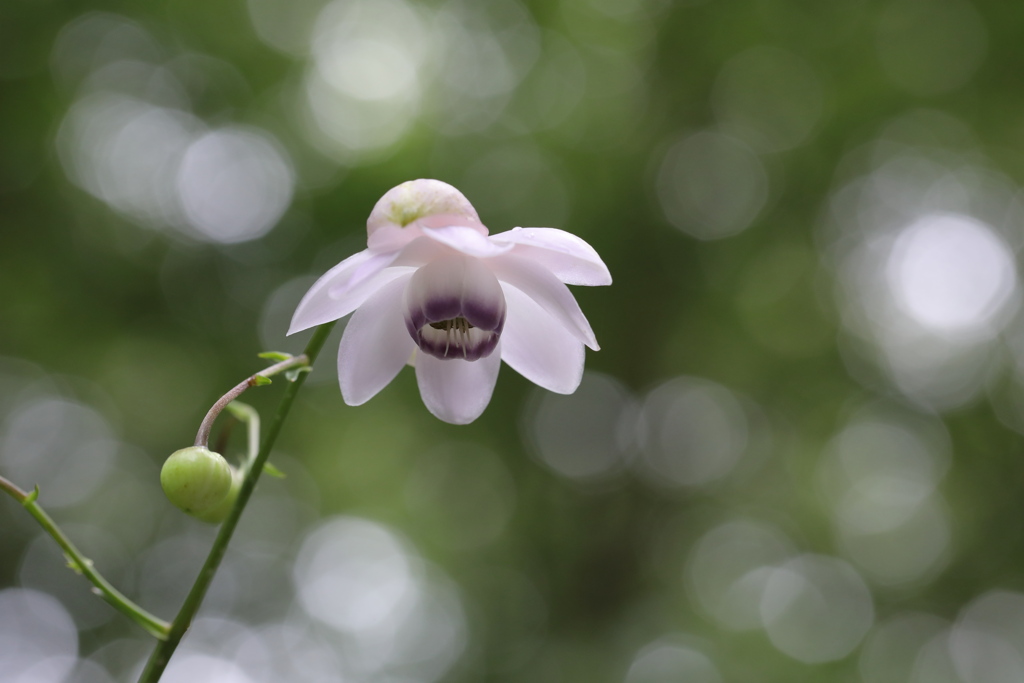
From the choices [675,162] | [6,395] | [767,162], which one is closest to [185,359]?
[6,395]

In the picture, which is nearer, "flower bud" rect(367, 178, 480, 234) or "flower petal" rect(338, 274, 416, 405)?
"flower bud" rect(367, 178, 480, 234)

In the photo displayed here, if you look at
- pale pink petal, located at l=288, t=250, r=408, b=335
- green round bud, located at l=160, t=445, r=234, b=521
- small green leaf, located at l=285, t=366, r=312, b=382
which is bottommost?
green round bud, located at l=160, t=445, r=234, b=521

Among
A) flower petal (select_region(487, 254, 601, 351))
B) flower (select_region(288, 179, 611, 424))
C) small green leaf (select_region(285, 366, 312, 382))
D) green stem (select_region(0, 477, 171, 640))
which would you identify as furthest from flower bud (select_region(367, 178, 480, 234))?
green stem (select_region(0, 477, 171, 640))

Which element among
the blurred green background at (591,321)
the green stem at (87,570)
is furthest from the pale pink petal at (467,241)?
the blurred green background at (591,321)

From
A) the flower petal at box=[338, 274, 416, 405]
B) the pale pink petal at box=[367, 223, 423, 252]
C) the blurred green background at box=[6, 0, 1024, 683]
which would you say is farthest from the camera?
the blurred green background at box=[6, 0, 1024, 683]

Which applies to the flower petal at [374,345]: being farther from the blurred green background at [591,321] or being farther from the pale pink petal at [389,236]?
the blurred green background at [591,321]

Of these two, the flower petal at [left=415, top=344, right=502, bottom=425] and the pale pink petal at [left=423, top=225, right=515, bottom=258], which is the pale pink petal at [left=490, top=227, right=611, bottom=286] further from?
the flower petal at [left=415, top=344, right=502, bottom=425]

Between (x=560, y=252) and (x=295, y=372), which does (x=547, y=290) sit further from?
(x=295, y=372)
